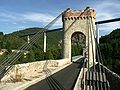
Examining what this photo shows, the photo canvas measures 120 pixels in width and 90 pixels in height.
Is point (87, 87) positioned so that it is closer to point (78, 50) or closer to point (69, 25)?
point (69, 25)

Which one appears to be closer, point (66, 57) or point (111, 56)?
point (66, 57)

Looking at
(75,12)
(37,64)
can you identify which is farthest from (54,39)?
(37,64)

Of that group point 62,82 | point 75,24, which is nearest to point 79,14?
point 75,24

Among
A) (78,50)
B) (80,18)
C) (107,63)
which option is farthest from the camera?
(78,50)

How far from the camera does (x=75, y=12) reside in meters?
30.8

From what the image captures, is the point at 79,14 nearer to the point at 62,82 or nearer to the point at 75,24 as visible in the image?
the point at 75,24

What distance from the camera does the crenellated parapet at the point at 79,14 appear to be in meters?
30.2

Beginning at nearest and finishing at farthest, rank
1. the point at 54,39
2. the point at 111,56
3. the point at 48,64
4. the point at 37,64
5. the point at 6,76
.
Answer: the point at 6,76 → the point at 37,64 → the point at 48,64 → the point at 111,56 → the point at 54,39

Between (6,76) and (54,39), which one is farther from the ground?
(54,39)

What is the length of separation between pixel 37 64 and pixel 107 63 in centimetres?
3498

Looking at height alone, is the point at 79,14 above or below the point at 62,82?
above

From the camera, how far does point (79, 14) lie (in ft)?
99.9

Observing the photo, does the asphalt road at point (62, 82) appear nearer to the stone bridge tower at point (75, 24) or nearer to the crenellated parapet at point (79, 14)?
the stone bridge tower at point (75, 24)

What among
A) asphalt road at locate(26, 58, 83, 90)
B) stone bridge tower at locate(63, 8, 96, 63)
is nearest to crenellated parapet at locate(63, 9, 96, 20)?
stone bridge tower at locate(63, 8, 96, 63)
